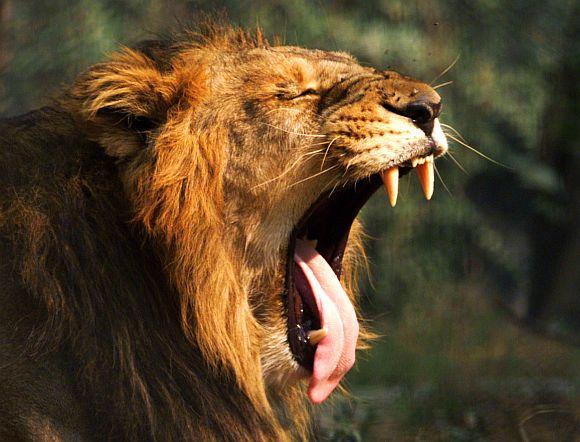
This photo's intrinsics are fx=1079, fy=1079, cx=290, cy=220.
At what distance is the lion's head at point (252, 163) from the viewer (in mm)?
2980

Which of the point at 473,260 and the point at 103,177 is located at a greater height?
the point at 103,177

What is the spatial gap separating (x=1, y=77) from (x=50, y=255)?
9.27 ft

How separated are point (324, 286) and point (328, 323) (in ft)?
0.45

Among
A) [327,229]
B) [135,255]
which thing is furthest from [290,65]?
[135,255]

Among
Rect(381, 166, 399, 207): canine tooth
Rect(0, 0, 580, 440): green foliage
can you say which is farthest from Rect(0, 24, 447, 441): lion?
Rect(0, 0, 580, 440): green foliage

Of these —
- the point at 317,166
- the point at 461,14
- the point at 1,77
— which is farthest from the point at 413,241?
the point at 317,166

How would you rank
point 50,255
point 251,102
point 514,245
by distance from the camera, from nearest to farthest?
point 50,255 < point 251,102 < point 514,245

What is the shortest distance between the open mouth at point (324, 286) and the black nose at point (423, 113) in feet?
0.31

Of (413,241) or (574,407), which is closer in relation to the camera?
(574,407)

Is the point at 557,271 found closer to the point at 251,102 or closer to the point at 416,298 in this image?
the point at 416,298

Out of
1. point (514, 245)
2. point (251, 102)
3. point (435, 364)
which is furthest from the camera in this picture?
point (514, 245)

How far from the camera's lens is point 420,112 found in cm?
306

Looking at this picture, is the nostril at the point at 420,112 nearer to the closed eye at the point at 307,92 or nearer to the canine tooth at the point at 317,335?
the closed eye at the point at 307,92

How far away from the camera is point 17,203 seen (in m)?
2.95
